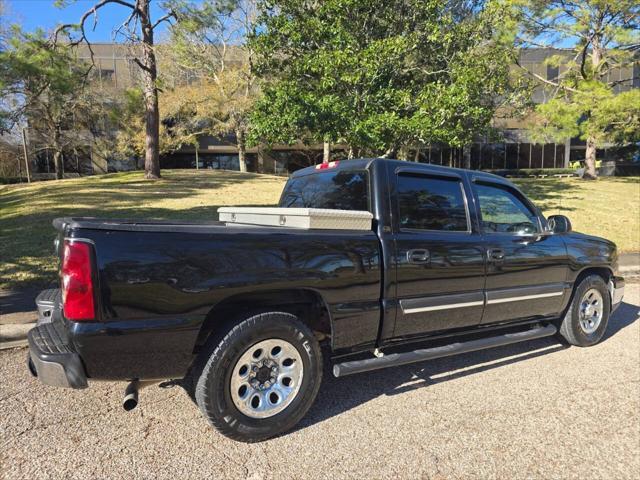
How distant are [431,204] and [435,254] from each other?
0.48 meters

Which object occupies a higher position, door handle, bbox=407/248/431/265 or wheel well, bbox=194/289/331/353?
door handle, bbox=407/248/431/265

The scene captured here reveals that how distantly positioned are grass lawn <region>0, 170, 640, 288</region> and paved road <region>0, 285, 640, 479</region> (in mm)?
4178

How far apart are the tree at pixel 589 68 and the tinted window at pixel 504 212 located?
1283cm

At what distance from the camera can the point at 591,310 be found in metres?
4.82

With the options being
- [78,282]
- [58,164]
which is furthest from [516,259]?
[58,164]

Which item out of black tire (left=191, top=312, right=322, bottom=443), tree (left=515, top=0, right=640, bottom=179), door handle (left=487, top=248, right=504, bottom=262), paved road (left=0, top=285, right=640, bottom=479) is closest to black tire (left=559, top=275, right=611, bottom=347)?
paved road (left=0, top=285, right=640, bottom=479)

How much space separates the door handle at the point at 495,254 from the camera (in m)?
3.88

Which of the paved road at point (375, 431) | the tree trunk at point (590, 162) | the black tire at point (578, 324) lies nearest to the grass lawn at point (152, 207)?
the paved road at point (375, 431)

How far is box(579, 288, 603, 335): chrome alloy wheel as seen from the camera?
15.6 feet

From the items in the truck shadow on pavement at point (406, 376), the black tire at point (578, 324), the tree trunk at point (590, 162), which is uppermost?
the tree trunk at point (590, 162)

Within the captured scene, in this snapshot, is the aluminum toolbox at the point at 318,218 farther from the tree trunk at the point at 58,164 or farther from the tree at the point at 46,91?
the tree trunk at the point at 58,164

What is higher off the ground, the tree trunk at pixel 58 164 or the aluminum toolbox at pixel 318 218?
the tree trunk at pixel 58 164

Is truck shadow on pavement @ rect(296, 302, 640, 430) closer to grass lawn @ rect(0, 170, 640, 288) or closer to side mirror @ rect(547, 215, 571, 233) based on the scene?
side mirror @ rect(547, 215, 571, 233)

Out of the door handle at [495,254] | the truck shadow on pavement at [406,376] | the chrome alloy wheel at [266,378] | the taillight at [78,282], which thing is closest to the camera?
the taillight at [78,282]
